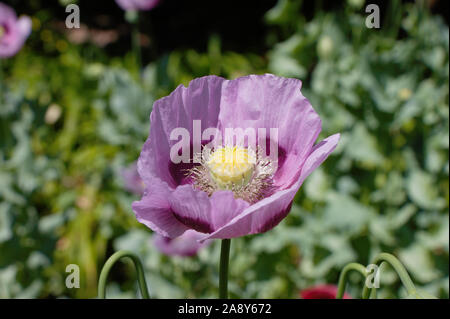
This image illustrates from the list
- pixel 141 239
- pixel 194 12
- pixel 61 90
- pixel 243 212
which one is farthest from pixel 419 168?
pixel 194 12

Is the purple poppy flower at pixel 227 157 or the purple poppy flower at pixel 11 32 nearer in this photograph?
the purple poppy flower at pixel 227 157

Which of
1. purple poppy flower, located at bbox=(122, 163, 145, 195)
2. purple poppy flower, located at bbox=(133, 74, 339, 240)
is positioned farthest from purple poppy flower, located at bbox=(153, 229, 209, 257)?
purple poppy flower, located at bbox=(133, 74, 339, 240)

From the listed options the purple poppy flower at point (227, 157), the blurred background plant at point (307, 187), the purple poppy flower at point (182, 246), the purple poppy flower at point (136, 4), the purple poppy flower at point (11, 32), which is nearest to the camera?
the purple poppy flower at point (227, 157)

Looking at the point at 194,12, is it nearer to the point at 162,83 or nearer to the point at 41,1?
the point at 41,1

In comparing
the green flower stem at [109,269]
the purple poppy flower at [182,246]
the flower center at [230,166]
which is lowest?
the purple poppy flower at [182,246]

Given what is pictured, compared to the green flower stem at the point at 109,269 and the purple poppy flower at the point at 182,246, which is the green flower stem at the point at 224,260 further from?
the purple poppy flower at the point at 182,246

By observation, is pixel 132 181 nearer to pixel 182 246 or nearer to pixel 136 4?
pixel 182 246

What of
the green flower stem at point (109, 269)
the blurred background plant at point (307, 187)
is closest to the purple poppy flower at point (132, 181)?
the blurred background plant at point (307, 187)

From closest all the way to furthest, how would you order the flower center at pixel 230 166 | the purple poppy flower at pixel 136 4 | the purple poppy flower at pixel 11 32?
1. the flower center at pixel 230 166
2. the purple poppy flower at pixel 136 4
3. the purple poppy flower at pixel 11 32
